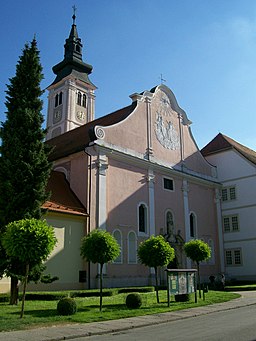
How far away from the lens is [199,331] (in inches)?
430

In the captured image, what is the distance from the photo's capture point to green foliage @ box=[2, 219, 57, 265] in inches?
556

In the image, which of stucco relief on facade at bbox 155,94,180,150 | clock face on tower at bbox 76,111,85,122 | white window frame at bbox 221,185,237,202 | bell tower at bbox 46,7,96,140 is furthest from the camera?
clock face on tower at bbox 76,111,85,122

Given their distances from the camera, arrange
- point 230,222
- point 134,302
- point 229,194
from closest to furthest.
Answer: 1. point 134,302
2. point 230,222
3. point 229,194

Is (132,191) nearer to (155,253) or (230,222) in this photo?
(155,253)

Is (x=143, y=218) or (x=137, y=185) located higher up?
(x=137, y=185)

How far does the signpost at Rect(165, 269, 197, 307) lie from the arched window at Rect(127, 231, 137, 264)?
9711 millimetres

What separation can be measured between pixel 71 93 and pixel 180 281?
123 feet

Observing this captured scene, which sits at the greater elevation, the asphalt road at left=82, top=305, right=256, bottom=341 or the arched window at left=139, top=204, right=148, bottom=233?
the arched window at left=139, top=204, right=148, bottom=233

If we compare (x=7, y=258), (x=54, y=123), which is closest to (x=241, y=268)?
(x=7, y=258)

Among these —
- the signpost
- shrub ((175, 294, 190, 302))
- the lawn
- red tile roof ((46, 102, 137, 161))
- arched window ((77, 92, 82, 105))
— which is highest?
arched window ((77, 92, 82, 105))

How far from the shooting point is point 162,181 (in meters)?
33.2

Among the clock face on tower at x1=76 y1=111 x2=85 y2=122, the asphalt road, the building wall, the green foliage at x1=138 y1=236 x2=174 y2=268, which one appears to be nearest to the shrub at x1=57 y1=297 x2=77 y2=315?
the asphalt road

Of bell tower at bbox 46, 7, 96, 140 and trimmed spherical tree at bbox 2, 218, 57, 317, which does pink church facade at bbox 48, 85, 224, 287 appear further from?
bell tower at bbox 46, 7, 96, 140

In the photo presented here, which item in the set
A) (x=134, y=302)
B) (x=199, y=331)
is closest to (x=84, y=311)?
(x=134, y=302)
